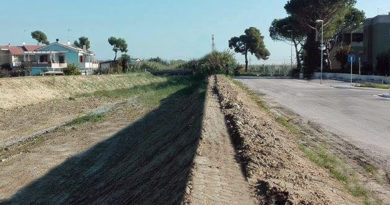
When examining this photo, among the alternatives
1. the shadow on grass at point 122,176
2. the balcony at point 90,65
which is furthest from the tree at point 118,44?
the shadow on grass at point 122,176

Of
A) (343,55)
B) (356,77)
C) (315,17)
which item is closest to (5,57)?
(315,17)

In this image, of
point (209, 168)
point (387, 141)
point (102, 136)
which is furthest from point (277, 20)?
point (209, 168)

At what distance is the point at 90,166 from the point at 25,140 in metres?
7.30

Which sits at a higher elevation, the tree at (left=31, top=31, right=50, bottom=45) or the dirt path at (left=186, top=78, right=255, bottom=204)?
the tree at (left=31, top=31, right=50, bottom=45)

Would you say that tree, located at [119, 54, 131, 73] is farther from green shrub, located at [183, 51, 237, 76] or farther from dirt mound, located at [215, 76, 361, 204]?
dirt mound, located at [215, 76, 361, 204]

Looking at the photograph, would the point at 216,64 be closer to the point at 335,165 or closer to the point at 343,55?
the point at 343,55

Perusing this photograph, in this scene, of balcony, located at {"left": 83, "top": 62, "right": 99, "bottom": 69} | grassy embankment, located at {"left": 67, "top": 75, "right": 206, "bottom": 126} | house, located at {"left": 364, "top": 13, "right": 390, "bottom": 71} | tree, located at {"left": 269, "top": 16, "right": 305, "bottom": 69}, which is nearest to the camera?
grassy embankment, located at {"left": 67, "top": 75, "right": 206, "bottom": 126}

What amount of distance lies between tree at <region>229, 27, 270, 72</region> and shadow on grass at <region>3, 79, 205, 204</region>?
78.8 m

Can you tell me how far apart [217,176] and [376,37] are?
5619 cm

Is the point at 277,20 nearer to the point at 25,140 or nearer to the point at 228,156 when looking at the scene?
the point at 25,140

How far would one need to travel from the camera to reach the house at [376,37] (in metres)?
58.7

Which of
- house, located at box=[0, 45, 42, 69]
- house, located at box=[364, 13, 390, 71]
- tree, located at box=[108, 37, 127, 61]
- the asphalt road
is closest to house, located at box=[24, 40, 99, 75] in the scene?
house, located at box=[0, 45, 42, 69]

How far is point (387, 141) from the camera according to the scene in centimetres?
1348

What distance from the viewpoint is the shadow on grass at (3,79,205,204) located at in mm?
8172
